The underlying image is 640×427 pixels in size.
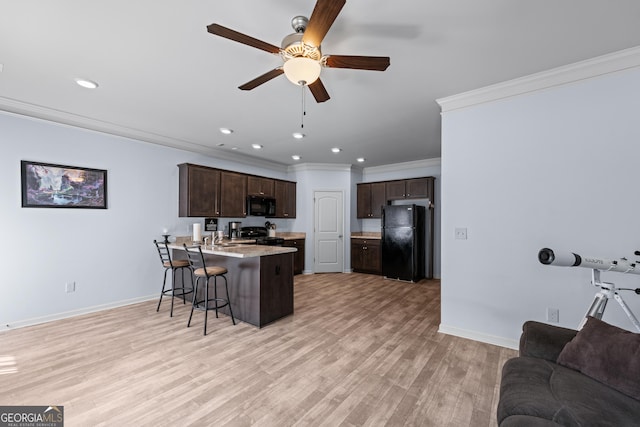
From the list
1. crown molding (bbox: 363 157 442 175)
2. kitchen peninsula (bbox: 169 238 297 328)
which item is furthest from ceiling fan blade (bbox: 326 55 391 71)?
crown molding (bbox: 363 157 442 175)

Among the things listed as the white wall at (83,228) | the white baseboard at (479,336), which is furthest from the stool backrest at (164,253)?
the white baseboard at (479,336)

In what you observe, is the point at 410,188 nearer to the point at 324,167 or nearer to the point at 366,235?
the point at 366,235

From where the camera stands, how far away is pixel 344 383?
2.16 metres

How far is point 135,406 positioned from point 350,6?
301 cm

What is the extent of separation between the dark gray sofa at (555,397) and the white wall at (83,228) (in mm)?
4739

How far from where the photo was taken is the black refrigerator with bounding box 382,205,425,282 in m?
5.60

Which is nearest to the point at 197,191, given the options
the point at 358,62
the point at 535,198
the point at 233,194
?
the point at 233,194

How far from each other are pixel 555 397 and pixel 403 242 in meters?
4.48

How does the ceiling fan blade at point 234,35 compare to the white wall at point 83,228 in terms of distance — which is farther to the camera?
the white wall at point 83,228

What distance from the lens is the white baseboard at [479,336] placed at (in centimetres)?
270

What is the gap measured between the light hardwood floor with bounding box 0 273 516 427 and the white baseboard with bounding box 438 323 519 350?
0.23ft

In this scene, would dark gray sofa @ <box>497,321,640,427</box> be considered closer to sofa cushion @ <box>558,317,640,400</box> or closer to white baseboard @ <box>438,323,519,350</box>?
sofa cushion @ <box>558,317,640,400</box>

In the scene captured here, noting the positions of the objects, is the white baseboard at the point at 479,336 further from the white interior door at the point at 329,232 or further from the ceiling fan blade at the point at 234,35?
the white interior door at the point at 329,232

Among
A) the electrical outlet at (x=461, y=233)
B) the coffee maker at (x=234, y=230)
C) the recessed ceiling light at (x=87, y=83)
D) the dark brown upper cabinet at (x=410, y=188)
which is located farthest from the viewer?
the dark brown upper cabinet at (x=410, y=188)
